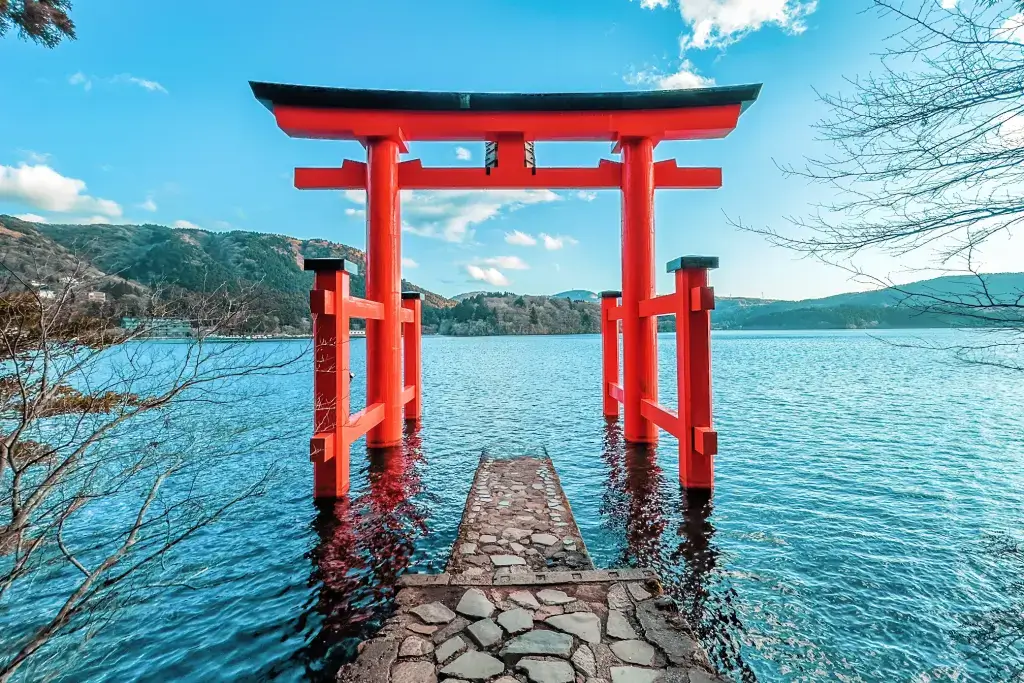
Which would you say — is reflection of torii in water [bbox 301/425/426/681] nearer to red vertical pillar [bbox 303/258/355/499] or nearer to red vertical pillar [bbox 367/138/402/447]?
red vertical pillar [bbox 303/258/355/499]

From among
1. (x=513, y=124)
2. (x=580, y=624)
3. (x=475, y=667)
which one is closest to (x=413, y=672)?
(x=475, y=667)

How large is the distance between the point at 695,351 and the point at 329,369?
5.02m

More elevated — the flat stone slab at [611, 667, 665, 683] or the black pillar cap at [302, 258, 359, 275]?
the black pillar cap at [302, 258, 359, 275]

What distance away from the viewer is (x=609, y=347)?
1164cm

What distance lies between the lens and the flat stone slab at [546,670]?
2729mm

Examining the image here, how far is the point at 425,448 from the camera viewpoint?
32.0 ft

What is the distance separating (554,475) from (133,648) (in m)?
5.12

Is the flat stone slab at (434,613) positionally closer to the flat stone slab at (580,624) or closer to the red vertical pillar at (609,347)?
the flat stone slab at (580,624)

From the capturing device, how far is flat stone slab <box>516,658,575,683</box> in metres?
2.73

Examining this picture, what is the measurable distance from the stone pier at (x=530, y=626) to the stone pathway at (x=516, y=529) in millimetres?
21

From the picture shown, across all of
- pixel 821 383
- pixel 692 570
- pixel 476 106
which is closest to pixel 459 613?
pixel 692 570

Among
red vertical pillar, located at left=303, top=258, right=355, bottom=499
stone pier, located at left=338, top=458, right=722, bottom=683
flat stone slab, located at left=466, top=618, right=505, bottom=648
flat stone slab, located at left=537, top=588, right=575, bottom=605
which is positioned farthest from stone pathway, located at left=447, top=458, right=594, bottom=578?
red vertical pillar, located at left=303, top=258, right=355, bottom=499

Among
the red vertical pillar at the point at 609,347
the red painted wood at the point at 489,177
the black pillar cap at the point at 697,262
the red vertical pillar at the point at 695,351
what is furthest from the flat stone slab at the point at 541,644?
the red vertical pillar at the point at 609,347

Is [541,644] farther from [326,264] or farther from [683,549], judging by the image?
[326,264]
